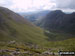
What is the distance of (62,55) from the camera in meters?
81.0

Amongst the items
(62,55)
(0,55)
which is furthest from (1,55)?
(62,55)

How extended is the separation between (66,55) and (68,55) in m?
1.02

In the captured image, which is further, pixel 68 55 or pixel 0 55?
pixel 0 55

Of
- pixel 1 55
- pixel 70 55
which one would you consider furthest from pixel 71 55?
pixel 1 55

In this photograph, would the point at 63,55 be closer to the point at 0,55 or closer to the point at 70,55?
the point at 70,55

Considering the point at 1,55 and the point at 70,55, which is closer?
the point at 70,55

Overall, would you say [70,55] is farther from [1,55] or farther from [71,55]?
[1,55]

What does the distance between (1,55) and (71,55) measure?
1425 inches

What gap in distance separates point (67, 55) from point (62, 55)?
2415 mm

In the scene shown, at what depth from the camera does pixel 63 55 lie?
80312mm

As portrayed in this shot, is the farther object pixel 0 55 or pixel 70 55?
pixel 0 55

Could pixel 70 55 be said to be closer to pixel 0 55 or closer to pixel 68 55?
pixel 68 55

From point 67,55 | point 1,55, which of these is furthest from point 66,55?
point 1,55

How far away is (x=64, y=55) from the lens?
79812mm
